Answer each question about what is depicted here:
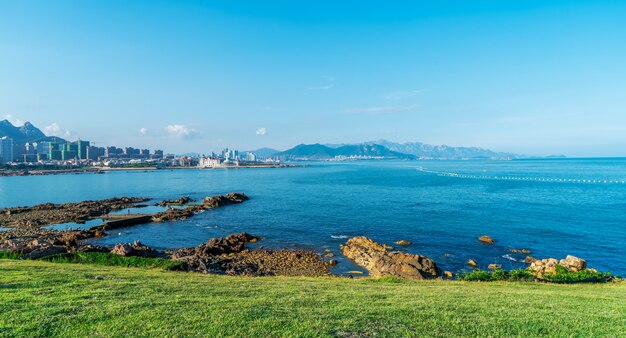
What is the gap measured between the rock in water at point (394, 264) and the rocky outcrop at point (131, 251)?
733 inches

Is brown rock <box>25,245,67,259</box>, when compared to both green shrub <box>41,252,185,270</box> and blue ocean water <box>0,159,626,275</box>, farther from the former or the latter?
blue ocean water <box>0,159,626,275</box>

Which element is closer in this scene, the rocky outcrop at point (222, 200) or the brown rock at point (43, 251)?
the brown rock at point (43, 251)

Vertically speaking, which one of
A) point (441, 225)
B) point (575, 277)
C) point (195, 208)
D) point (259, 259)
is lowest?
point (259, 259)

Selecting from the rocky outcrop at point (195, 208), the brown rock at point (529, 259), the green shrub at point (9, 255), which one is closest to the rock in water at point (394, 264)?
the brown rock at point (529, 259)

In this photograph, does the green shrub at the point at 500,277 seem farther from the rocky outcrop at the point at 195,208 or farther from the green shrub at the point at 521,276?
the rocky outcrop at the point at 195,208

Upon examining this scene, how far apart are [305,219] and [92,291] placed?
40.8m

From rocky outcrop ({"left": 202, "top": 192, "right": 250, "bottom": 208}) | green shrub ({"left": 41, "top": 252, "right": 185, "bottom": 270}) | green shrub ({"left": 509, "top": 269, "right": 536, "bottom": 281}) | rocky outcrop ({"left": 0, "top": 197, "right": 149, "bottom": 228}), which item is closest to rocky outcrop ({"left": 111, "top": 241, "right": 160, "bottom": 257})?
green shrub ({"left": 41, "top": 252, "right": 185, "bottom": 270})

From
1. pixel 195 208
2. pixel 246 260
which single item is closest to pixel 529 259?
pixel 246 260

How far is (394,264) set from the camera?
26641 mm

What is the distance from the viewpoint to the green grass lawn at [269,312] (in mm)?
8133

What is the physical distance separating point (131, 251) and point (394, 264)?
22893 millimetres

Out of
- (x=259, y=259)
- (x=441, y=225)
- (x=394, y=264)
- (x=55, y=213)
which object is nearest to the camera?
(x=394, y=264)

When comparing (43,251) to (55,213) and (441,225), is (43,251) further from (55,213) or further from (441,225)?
(441,225)

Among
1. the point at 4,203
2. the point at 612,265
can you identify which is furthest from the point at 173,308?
the point at 4,203
